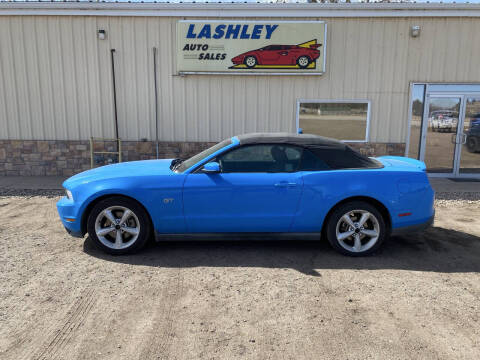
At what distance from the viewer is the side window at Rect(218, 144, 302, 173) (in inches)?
187

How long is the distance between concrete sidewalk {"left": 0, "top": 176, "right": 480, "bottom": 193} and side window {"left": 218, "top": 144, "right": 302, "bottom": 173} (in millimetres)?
5156

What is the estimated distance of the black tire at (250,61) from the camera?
9.31 meters

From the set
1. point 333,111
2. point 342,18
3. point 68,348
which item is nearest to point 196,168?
point 68,348

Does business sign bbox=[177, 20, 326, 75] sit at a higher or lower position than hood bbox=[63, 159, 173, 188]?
higher

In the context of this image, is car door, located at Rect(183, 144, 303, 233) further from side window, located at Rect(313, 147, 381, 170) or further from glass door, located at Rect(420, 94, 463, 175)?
glass door, located at Rect(420, 94, 463, 175)

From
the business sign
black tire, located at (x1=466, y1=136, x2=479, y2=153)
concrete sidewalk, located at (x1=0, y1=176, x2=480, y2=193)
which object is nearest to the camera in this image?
concrete sidewalk, located at (x1=0, y1=176, x2=480, y2=193)

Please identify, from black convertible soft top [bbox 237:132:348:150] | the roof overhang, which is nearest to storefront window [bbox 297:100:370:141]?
the roof overhang

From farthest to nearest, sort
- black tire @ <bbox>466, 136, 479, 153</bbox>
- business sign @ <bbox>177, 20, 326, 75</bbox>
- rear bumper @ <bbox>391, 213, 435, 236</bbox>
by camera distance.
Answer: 1. black tire @ <bbox>466, 136, 479, 153</bbox>
2. business sign @ <bbox>177, 20, 326, 75</bbox>
3. rear bumper @ <bbox>391, 213, 435, 236</bbox>

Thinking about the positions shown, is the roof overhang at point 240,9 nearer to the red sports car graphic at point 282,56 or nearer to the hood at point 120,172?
the red sports car graphic at point 282,56

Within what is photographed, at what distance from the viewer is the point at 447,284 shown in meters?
3.99

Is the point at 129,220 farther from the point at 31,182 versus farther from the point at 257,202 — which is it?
the point at 31,182

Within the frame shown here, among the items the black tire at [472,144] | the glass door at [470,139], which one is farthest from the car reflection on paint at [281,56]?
the black tire at [472,144]

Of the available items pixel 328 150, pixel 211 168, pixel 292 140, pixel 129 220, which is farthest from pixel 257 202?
pixel 129 220

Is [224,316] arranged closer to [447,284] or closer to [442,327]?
[442,327]
